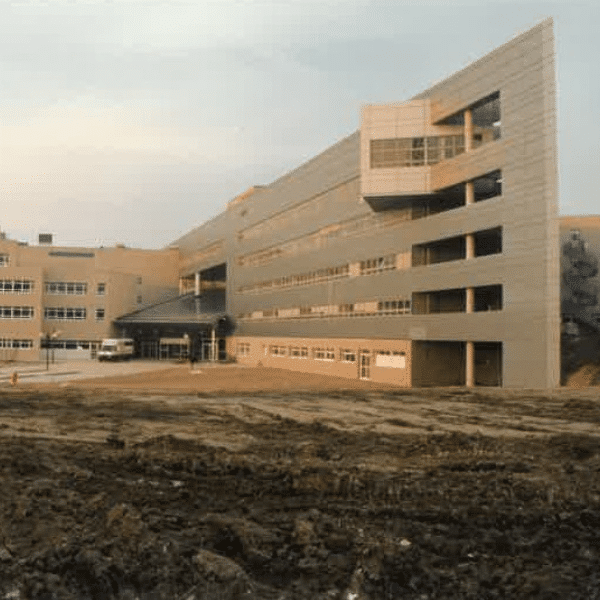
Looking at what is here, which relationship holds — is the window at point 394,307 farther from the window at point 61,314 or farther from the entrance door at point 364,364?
the window at point 61,314

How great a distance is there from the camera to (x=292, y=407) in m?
27.4

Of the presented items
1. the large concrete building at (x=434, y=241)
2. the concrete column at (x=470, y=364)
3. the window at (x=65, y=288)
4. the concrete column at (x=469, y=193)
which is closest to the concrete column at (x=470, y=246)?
the large concrete building at (x=434, y=241)

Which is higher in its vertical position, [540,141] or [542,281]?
[540,141]

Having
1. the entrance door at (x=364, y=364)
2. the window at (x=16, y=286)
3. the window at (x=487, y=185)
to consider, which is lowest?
the entrance door at (x=364, y=364)

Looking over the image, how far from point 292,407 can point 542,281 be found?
647 inches

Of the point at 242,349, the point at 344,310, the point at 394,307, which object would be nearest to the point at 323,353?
the point at 344,310

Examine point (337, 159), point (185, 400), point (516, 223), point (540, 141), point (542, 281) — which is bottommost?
point (185, 400)

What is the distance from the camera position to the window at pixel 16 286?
253 ft

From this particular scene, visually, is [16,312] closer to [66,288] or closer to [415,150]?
[66,288]

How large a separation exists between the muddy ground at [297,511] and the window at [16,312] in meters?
60.4

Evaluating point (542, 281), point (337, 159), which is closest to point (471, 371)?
point (542, 281)

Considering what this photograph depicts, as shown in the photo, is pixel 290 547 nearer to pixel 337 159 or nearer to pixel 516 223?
pixel 516 223

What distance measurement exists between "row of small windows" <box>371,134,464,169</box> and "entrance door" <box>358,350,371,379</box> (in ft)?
47.2

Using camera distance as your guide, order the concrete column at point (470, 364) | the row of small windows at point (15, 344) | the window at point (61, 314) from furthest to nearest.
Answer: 1. the window at point (61, 314)
2. the row of small windows at point (15, 344)
3. the concrete column at point (470, 364)
